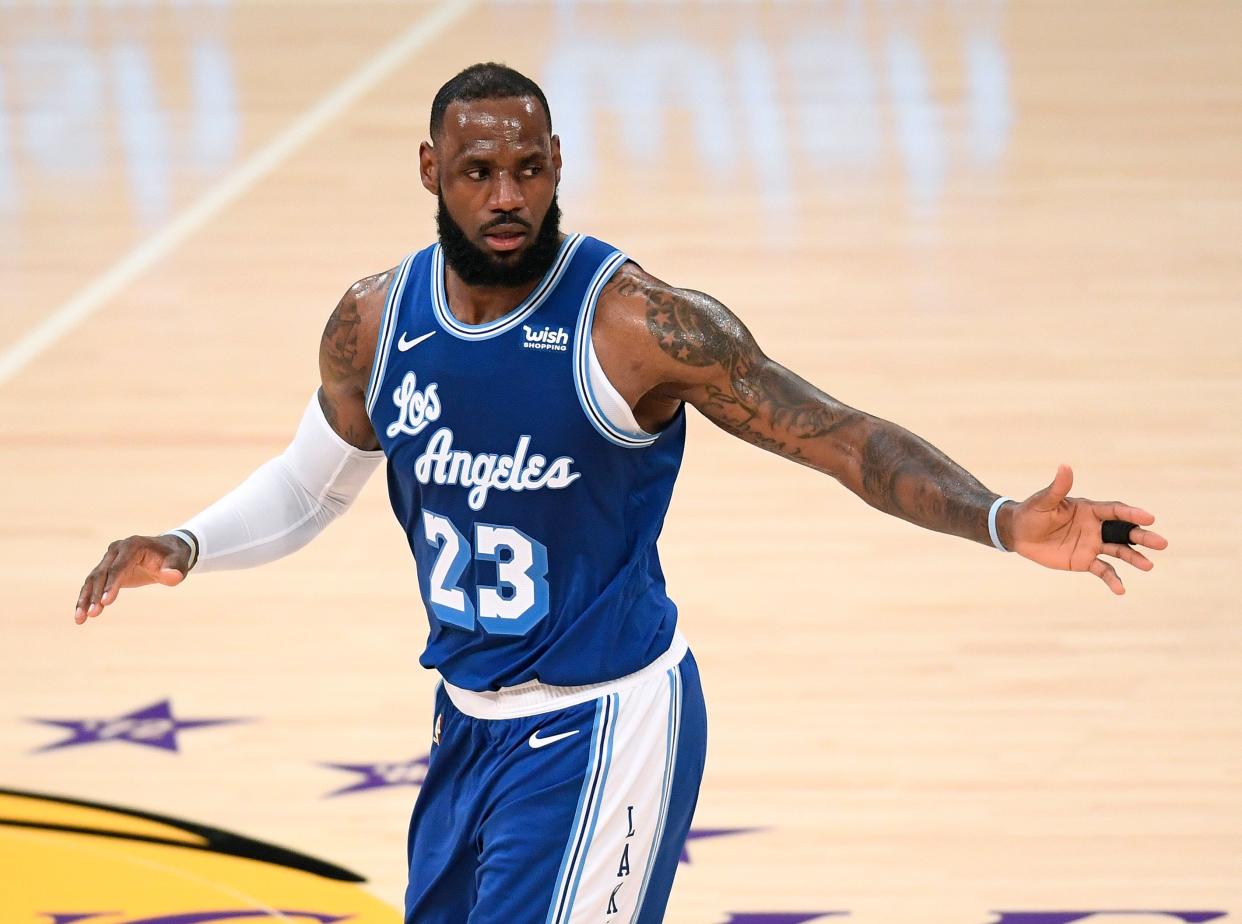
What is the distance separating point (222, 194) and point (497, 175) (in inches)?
300

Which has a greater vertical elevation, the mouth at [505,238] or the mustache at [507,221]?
the mustache at [507,221]

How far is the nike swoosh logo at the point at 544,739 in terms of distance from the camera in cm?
347

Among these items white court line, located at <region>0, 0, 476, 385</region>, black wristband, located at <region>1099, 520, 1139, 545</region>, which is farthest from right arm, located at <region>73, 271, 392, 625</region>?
white court line, located at <region>0, 0, 476, 385</region>

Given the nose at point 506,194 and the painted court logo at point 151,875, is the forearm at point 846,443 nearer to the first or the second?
the nose at point 506,194

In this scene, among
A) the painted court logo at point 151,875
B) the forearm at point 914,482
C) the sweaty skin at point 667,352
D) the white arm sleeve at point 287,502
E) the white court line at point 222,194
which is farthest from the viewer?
the white court line at point 222,194

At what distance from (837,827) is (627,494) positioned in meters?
2.02

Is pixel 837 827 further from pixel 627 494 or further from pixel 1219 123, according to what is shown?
pixel 1219 123

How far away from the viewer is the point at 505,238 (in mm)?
3420

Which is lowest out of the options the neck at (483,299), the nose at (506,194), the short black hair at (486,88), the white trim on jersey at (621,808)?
the white trim on jersey at (621,808)

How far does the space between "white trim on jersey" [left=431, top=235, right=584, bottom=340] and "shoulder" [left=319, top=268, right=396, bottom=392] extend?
130mm

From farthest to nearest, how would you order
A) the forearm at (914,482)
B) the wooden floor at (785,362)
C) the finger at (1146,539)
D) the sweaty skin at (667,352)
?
the wooden floor at (785,362) → the sweaty skin at (667,352) → the forearm at (914,482) → the finger at (1146,539)

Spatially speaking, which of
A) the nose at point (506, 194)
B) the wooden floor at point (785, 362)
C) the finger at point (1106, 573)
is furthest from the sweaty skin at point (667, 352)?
the wooden floor at point (785, 362)

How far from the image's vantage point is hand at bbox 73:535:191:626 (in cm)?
353

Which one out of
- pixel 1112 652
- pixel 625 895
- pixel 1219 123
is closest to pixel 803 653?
pixel 1112 652
